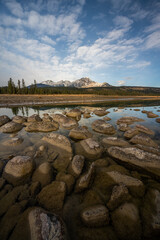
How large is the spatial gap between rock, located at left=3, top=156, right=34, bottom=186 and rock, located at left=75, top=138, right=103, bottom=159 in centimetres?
333

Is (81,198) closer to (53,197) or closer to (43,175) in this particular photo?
(53,197)

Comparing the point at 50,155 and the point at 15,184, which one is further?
the point at 50,155

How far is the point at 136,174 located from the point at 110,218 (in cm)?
295

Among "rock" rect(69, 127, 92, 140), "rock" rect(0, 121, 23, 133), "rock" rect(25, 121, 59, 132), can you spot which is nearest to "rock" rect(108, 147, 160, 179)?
"rock" rect(69, 127, 92, 140)

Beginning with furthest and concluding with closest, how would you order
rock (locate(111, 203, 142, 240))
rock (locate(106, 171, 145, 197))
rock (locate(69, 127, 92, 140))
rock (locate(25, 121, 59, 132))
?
1. rock (locate(25, 121, 59, 132))
2. rock (locate(69, 127, 92, 140))
3. rock (locate(106, 171, 145, 197))
4. rock (locate(111, 203, 142, 240))

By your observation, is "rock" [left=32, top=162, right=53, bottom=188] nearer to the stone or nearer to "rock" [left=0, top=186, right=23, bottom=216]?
the stone

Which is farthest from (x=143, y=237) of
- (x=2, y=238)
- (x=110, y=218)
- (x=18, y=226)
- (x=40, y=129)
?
(x=40, y=129)

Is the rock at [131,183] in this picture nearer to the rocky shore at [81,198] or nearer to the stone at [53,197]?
the rocky shore at [81,198]

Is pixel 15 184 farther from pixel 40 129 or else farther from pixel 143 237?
pixel 40 129

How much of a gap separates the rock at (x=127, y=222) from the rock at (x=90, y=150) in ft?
11.8

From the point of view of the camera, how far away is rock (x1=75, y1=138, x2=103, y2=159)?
7250 mm

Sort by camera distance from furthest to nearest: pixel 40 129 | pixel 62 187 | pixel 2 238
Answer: pixel 40 129 < pixel 62 187 < pixel 2 238

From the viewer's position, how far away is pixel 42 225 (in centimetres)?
305

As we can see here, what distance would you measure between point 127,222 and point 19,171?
499 cm
